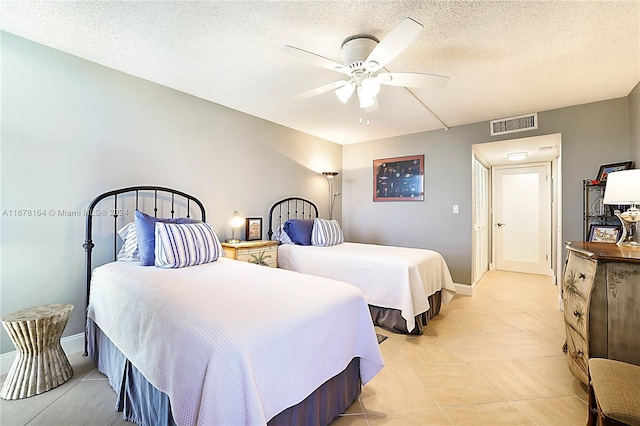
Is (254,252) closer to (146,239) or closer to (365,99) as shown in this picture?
(146,239)

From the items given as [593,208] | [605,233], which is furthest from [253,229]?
[593,208]

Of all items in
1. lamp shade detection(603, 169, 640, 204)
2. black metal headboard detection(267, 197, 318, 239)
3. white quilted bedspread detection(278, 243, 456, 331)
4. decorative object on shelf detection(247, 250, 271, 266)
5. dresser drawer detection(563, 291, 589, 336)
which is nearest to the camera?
dresser drawer detection(563, 291, 589, 336)

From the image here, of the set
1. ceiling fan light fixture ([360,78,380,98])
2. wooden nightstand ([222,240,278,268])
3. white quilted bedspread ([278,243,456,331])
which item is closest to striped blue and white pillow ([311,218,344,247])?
white quilted bedspread ([278,243,456,331])

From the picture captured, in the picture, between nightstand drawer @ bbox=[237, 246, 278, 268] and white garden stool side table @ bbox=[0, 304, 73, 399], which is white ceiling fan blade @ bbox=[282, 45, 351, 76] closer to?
nightstand drawer @ bbox=[237, 246, 278, 268]

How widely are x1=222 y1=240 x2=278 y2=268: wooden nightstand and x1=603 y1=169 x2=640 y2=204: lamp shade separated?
297 centimetres

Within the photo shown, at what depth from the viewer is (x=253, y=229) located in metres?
3.49

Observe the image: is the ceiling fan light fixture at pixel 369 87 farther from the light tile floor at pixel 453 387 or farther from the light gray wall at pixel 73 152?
the light tile floor at pixel 453 387

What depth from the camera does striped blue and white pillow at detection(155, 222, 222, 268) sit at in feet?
6.82

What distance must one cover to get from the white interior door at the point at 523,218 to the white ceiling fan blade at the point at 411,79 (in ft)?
14.4

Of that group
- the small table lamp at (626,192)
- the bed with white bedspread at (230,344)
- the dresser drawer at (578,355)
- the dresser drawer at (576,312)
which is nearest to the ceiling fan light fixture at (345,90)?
the bed with white bedspread at (230,344)

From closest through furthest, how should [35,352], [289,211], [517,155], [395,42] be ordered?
[395,42] → [35,352] → [289,211] → [517,155]

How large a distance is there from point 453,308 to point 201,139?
11.6ft

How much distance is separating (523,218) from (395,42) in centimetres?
518

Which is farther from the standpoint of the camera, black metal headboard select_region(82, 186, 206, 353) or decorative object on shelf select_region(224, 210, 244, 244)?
decorative object on shelf select_region(224, 210, 244, 244)
